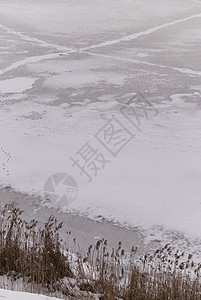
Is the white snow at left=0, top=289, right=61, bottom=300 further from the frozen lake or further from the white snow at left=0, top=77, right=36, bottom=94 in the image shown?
the white snow at left=0, top=77, right=36, bottom=94

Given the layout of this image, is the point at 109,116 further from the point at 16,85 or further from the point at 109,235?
the point at 109,235

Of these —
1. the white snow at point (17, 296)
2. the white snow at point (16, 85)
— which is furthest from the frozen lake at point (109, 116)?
the white snow at point (17, 296)

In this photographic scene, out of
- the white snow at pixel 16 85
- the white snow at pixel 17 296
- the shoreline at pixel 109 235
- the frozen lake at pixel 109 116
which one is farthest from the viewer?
the white snow at pixel 16 85

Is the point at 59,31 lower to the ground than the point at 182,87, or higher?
higher

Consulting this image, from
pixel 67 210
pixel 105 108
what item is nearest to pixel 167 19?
pixel 105 108

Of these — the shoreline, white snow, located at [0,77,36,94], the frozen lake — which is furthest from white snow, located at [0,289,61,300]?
white snow, located at [0,77,36,94]

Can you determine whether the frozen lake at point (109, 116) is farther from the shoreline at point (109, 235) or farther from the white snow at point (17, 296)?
the white snow at point (17, 296)

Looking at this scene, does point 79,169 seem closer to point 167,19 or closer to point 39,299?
point 39,299

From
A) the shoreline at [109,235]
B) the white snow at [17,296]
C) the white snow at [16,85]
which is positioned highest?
the white snow at [16,85]
